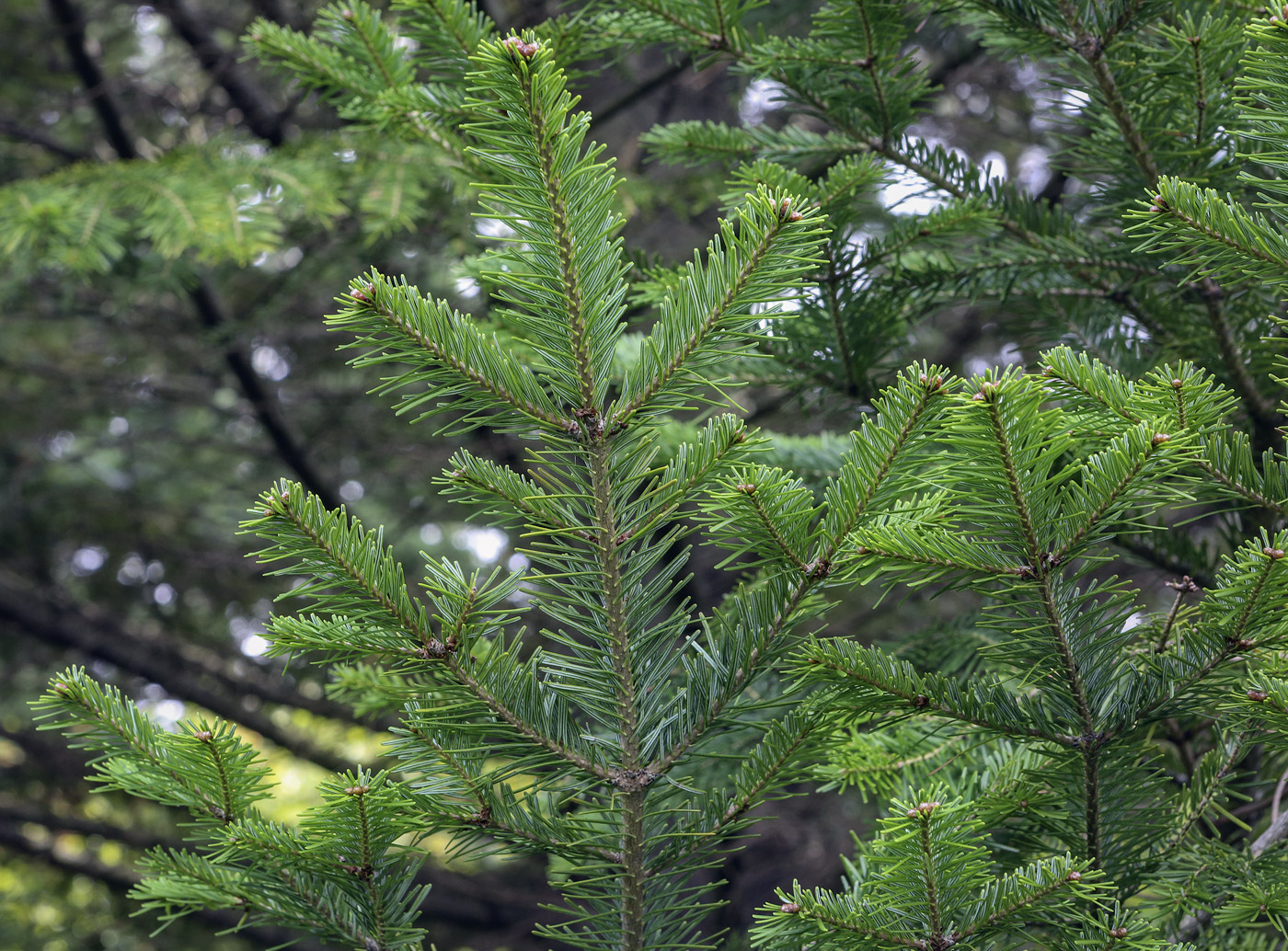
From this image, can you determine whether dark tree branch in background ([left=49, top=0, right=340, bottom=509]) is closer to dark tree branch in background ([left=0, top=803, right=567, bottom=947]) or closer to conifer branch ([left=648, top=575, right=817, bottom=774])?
dark tree branch in background ([left=0, top=803, right=567, bottom=947])

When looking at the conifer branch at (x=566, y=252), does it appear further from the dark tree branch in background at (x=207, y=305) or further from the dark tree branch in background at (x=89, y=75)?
the dark tree branch in background at (x=89, y=75)

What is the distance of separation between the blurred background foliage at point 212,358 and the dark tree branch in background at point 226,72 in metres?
0.01

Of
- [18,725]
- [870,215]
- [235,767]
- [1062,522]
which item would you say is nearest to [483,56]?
[1062,522]

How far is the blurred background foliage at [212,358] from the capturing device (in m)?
2.63

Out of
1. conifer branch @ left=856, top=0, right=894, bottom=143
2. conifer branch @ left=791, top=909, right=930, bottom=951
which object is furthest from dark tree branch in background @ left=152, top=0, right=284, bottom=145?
conifer branch @ left=791, top=909, right=930, bottom=951

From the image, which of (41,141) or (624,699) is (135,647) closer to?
(41,141)

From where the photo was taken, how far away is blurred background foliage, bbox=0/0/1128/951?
8.64 feet

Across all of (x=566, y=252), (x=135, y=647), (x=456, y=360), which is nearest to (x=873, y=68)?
(x=566, y=252)

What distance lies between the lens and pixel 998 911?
3.04 feet

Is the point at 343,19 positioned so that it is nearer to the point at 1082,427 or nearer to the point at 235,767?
the point at 235,767

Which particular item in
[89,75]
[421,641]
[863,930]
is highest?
[421,641]

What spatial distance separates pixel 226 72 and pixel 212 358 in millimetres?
1128

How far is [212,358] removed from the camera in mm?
3537

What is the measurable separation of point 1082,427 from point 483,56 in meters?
0.78
